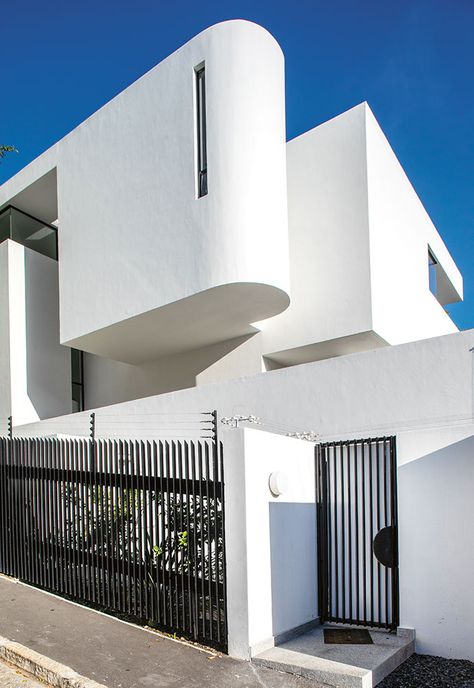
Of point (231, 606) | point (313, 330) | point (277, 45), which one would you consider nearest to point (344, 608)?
point (231, 606)

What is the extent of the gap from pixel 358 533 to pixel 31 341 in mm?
12213

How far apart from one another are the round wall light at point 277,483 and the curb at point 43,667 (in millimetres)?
2318

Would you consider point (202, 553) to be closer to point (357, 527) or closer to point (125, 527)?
point (125, 527)

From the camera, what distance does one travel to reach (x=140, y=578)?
6.31 meters

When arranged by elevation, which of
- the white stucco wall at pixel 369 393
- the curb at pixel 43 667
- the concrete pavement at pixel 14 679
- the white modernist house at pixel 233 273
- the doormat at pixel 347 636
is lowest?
the doormat at pixel 347 636

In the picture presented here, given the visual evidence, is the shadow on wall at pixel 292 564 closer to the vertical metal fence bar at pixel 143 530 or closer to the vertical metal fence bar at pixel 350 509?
the vertical metal fence bar at pixel 350 509

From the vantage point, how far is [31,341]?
1641 centimetres

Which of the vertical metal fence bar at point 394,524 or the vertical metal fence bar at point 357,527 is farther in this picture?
the vertical metal fence bar at point 357,527

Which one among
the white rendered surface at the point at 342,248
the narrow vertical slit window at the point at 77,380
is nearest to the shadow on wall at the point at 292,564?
the white rendered surface at the point at 342,248

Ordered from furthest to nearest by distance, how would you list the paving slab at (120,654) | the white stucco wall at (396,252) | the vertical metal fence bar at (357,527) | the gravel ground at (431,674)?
the white stucco wall at (396,252) → the vertical metal fence bar at (357,527) → the gravel ground at (431,674) → the paving slab at (120,654)

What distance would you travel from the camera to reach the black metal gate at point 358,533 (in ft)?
21.0

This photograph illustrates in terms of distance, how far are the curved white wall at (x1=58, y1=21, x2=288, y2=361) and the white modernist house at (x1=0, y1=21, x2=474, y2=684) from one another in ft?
0.13

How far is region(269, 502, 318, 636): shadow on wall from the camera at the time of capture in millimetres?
5945

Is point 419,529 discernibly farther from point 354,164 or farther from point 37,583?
point 354,164
